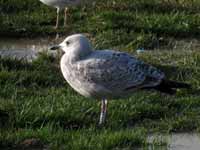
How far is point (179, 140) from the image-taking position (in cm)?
732

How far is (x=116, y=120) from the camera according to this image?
7.71 m

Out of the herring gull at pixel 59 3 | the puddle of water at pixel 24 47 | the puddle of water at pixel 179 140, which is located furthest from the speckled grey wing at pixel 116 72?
the herring gull at pixel 59 3

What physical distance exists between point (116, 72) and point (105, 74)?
10 centimetres

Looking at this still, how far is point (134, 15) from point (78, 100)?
396 centimetres

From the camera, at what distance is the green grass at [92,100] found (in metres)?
7.16

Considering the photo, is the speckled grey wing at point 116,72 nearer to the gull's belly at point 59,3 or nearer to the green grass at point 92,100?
the green grass at point 92,100

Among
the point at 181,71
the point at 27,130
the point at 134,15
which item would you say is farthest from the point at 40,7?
the point at 27,130

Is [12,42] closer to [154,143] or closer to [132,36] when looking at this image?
[132,36]

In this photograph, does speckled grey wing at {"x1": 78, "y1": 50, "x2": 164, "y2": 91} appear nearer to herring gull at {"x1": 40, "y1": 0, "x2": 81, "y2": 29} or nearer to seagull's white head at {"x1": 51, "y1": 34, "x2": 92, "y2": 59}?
seagull's white head at {"x1": 51, "y1": 34, "x2": 92, "y2": 59}

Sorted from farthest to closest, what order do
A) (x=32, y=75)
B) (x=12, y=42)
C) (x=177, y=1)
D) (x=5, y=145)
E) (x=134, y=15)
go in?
(x=177, y=1)
(x=134, y=15)
(x=12, y=42)
(x=32, y=75)
(x=5, y=145)

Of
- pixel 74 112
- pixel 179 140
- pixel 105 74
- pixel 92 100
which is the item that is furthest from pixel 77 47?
pixel 179 140

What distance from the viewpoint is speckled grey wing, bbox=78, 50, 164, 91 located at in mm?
7484

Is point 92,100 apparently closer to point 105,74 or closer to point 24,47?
point 105,74

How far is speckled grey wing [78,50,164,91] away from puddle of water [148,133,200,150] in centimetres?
50
